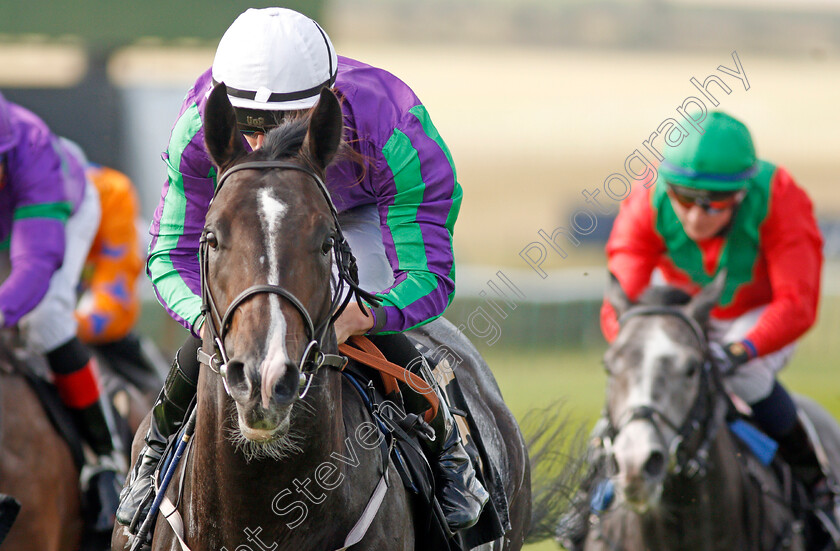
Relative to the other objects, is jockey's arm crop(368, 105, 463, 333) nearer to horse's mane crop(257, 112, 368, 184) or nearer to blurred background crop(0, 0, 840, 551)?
horse's mane crop(257, 112, 368, 184)

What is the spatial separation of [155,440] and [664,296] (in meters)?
2.65

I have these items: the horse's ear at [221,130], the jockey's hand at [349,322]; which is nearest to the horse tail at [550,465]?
the jockey's hand at [349,322]

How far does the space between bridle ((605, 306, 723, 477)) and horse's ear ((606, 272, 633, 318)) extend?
0.16 ft

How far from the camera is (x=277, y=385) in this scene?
198 centimetres

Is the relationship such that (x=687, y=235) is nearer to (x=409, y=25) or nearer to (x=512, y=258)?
(x=512, y=258)

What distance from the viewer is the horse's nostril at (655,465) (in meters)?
4.36

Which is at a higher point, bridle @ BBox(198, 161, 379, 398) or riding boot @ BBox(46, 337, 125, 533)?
bridle @ BBox(198, 161, 379, 398)

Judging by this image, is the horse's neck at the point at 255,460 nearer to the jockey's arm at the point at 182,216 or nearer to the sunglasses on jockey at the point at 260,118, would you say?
the jockey's arm at the point at 182,216

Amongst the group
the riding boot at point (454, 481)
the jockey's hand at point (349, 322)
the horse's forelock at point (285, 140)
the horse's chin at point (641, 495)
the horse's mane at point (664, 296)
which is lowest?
the horse's chin at point (641, 495)

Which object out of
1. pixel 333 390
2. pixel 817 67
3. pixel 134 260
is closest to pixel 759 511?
pixel 333 390

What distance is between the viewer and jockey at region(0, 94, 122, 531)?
4.45 meters

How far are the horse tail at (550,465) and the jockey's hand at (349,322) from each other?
192 cm

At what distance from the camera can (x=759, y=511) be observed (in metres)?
4.80

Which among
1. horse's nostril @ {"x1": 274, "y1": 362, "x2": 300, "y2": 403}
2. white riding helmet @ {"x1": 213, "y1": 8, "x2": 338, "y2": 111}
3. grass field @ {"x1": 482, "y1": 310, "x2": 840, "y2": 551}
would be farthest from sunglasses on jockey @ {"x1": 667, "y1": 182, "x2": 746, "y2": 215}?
grass field @ {"x1": 482, "y1": 310, "x2": 840, "y2": 551}
